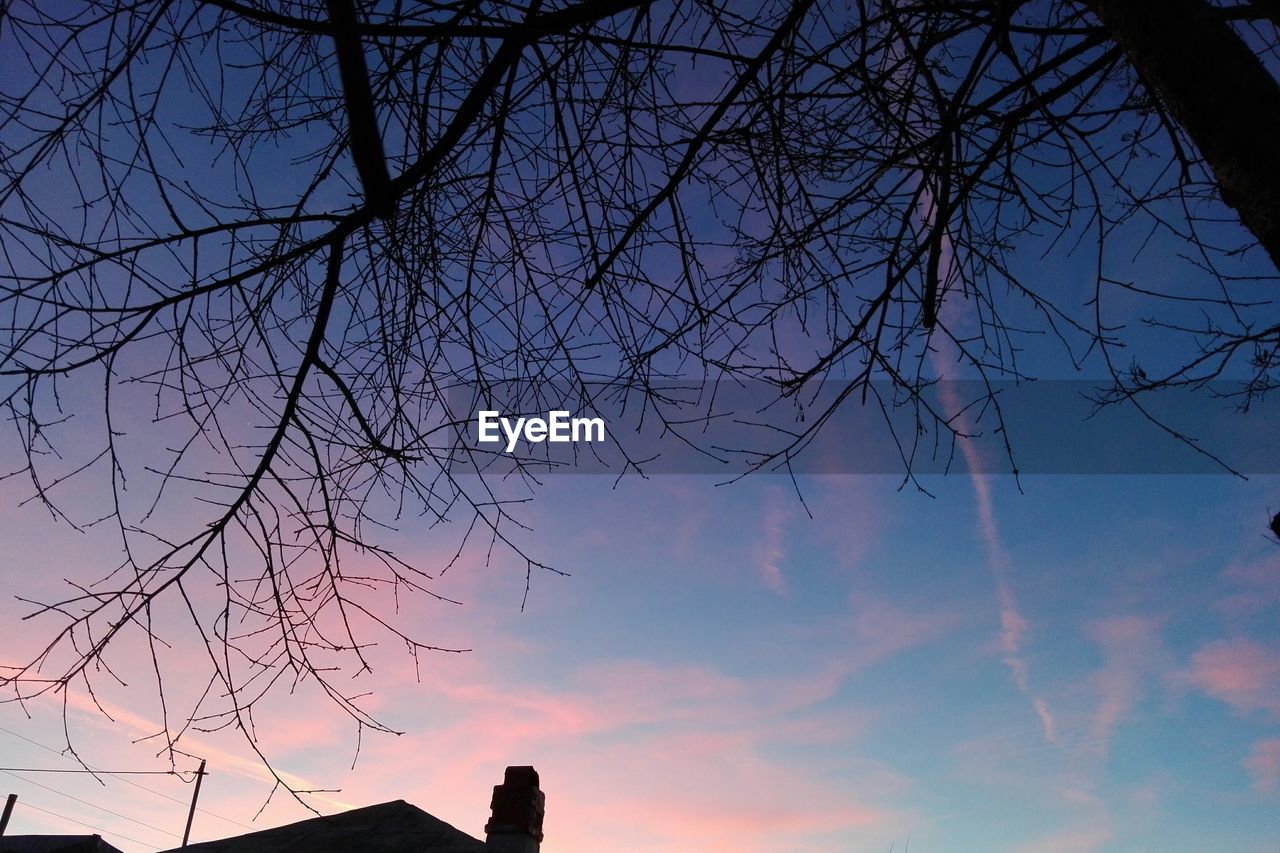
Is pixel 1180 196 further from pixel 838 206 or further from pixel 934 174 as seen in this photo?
pixel 838 206

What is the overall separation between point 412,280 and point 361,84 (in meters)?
1.05

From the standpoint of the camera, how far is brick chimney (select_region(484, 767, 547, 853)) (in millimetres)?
8766

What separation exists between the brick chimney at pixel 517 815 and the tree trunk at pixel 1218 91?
348 inches

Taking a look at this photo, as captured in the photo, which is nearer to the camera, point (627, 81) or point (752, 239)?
point (627, 81)

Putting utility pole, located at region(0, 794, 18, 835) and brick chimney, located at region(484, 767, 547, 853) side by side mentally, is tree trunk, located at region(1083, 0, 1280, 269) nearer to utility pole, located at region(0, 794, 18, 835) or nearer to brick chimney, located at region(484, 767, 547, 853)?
brick chimney, located at region(484, 767, 547, 853)

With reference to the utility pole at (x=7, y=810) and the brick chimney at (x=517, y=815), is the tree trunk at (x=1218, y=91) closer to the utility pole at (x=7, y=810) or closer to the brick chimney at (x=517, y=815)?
the brick chimney at (x=517, y=815)

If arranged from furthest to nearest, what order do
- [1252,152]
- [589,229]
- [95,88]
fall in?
[589,229], [95,88], [1252,152]

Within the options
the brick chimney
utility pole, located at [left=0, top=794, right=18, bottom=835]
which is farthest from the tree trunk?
utility pole, located at [left=0, top=794, right=18, bottom=835]

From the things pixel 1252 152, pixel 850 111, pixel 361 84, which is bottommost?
pixel 1252 152

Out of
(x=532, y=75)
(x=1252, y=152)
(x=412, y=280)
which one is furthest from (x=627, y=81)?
(x=1252, y=152)

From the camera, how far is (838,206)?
3.61 meters

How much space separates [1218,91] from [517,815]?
29.7 feet

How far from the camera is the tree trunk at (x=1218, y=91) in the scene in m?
2.00

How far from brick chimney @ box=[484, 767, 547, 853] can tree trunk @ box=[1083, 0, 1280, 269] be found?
8.84 meters
